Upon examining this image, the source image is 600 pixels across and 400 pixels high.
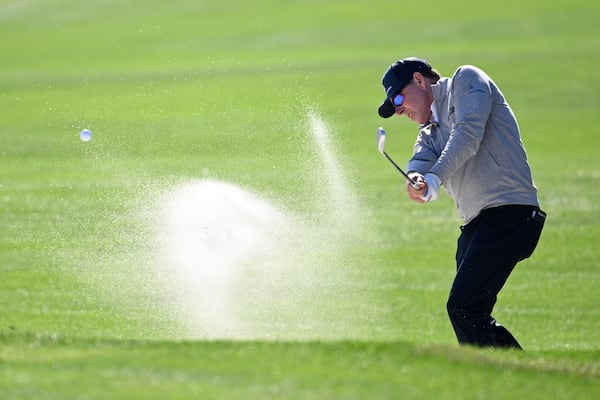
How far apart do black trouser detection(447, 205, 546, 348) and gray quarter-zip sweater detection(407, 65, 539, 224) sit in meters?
0.11

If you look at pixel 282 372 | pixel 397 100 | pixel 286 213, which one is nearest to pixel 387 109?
pixel 397 100

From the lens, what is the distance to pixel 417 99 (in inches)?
308

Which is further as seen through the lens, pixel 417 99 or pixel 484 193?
pixel 417 99

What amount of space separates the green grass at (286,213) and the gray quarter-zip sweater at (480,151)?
116 centimetres

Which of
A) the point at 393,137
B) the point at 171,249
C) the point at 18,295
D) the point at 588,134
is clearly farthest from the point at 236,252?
the point at 588,134

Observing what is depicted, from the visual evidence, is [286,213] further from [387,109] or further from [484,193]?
[484,193]

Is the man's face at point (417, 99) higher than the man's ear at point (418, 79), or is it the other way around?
the man's ear at point (418, 79)

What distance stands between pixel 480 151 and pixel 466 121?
0.33 meters

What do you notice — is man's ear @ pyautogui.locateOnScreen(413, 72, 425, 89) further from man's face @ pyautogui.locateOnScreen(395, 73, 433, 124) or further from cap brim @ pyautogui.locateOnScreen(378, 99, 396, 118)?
cap brim @ pyautogui.locateOnScreen(378, 99, 396, 118)

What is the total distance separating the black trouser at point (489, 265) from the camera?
7293 mm

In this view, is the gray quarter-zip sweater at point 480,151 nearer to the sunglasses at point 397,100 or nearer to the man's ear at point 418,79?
the man's ear at point 418,79

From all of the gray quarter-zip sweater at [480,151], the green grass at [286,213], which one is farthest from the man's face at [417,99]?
the green grass at [286,213]

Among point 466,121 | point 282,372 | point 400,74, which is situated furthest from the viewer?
point 400,74

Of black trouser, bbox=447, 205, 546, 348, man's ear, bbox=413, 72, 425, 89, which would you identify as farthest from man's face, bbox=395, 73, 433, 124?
black trouser, bbox=447, 205, 546, 348
